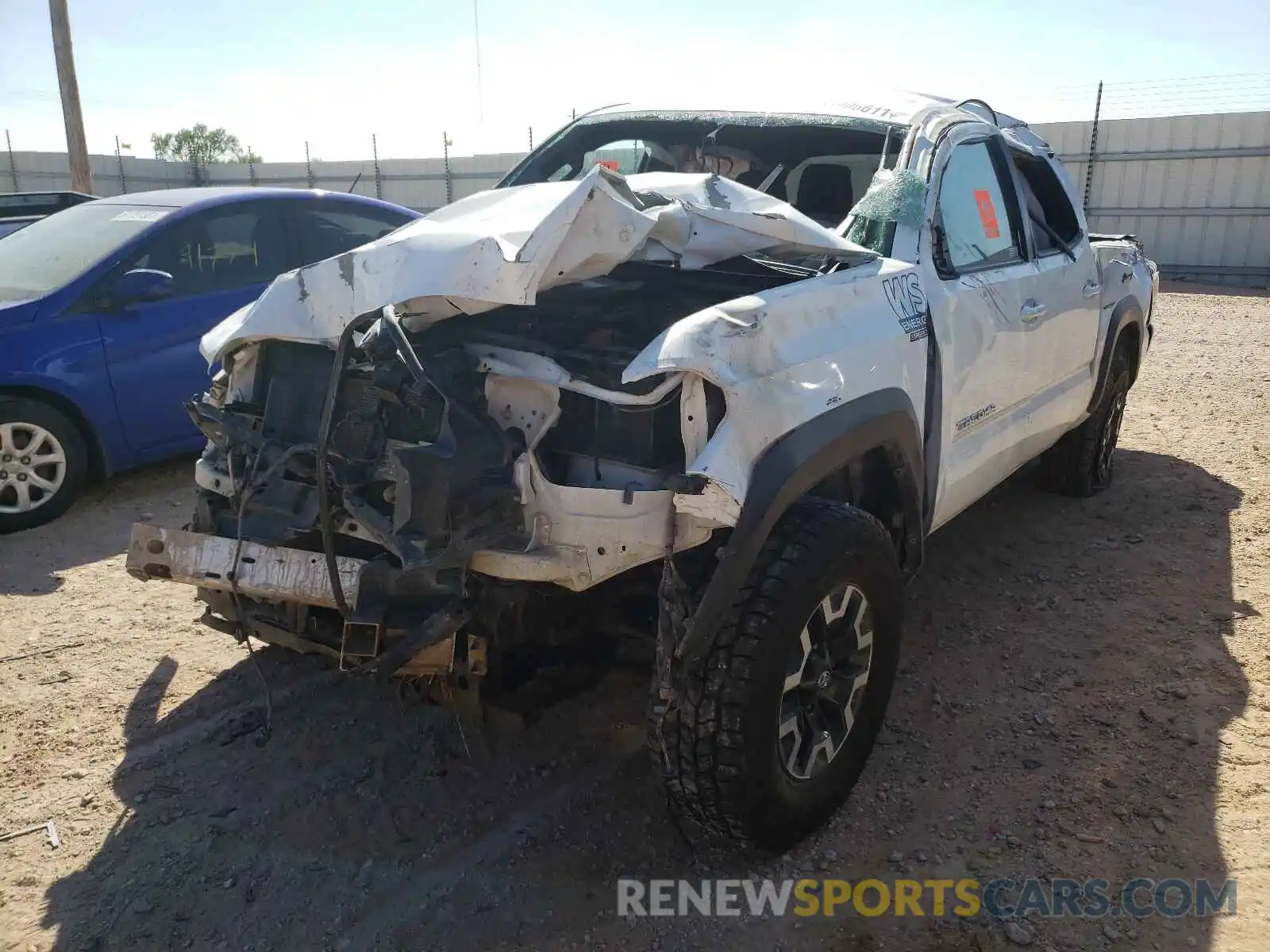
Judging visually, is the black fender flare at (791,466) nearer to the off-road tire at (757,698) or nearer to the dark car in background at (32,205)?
the off-road tire at (757,698)

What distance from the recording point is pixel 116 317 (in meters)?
5.22

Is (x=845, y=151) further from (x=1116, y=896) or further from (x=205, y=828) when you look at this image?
(x=205, y=828)

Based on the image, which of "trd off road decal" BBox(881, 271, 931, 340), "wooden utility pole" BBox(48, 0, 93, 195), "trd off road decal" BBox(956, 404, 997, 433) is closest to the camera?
"trd off road decal" BBox(881, 271, 931, 340)

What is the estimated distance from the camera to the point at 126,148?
883 inches

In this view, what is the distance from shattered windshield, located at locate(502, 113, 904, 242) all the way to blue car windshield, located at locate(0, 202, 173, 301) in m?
2.53

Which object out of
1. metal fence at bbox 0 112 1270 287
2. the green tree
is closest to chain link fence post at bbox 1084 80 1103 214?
metal fence at bbox 0 112 1270 287

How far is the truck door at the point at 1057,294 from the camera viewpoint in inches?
159

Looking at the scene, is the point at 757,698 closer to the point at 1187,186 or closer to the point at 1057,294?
the point at 1057,294

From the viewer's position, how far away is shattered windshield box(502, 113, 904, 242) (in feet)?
12.6

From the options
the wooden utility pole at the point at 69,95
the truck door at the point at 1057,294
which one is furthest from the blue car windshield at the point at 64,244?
the wooden utility pole at the point at 69,95

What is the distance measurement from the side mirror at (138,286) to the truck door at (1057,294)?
4234 mm

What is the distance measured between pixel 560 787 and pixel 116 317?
3824 mm

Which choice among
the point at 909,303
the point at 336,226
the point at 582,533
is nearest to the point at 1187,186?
the point at 336,226

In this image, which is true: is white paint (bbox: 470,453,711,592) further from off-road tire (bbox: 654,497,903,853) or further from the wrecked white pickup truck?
off-road tire (bbox: 654,497,903,853)
